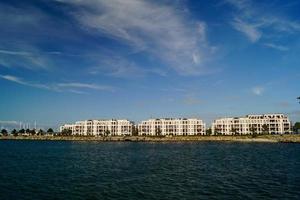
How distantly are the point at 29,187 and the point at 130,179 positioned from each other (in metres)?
14.5

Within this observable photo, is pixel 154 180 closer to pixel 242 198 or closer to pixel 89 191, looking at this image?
pixel 89 191

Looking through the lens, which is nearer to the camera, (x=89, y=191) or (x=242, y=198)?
(x=242, y=198)

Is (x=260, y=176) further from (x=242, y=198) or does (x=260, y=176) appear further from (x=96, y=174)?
(x=96, y=174)

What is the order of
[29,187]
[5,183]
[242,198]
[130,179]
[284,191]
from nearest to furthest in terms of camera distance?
[242,198]
[284,191]
[29,187]
[5,183]
[130,179]

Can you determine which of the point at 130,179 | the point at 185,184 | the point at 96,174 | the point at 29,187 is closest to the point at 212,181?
the point at 185,184

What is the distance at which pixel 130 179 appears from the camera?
49531 millimetres

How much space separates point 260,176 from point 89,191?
2864cm

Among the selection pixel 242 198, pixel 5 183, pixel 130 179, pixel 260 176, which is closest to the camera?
pixel 242 198

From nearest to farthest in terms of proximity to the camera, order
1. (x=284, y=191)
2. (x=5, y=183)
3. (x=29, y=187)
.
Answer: (x=284, y=191) → (x=29, y=187) → (x=5, y=183)

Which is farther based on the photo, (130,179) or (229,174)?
(229,174)

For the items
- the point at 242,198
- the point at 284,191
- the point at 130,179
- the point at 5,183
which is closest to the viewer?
the point at 242,198

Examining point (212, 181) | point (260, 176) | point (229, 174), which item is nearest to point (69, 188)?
point (212, 181)

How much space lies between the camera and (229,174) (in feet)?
180

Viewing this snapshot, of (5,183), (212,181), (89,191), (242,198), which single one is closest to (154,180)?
(212,181)
